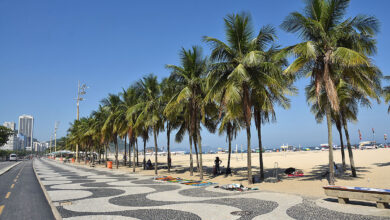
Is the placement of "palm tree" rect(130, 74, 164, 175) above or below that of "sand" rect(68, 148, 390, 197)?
above

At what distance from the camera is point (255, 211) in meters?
8.45

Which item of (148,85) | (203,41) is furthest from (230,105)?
(148,85)

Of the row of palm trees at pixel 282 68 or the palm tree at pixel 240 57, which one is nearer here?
the row of palm trees at pixel 282 68

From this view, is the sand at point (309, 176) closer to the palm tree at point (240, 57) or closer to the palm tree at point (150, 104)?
the palm tree at point (240, 57)

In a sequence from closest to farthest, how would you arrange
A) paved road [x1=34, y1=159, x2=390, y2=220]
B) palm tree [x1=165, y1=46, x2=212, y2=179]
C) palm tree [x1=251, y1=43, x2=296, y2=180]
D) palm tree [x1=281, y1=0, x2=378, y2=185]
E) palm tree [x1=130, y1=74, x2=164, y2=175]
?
paved road [x1=34, y1=159, x2=390, y2=220] → palm tree [x1=281, y1=0, x2=378, y2=185] → palm tree [x1=251, y1=43, x2=296, y2=180] → palm tree [x1=165, y1=46, x2=212, y2=179] → palm tree [x1=130, y1=74, x2=164, y2=175]

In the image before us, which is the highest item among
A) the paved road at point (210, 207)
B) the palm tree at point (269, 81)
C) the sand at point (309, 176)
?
the palm tree at point (269, 81)

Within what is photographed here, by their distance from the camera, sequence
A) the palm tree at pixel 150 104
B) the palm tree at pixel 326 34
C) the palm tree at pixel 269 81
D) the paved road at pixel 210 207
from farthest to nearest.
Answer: the palm tree at pixel 150 104 < the palm tree at pixel 269 81 < the palm tree at pixel 326 34 < the paved road at pixel 210 207

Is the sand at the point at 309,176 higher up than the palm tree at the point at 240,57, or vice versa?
the palm tree at the point at 240,57

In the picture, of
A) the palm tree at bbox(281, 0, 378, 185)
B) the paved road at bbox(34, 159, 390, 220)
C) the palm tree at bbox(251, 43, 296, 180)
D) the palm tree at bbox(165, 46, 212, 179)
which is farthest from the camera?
the palm tree at bbox(165, 46, 212, 179)

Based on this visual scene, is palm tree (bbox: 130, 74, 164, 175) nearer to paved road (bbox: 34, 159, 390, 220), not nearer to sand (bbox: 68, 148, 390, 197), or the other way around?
sand (bbox: 68, 148, 390, 197)

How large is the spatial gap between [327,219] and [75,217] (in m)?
7.91

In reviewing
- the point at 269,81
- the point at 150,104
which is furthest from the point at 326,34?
the point at 150,104

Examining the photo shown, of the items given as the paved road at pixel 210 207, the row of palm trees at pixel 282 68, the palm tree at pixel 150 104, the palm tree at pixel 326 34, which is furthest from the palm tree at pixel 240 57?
the palm tree at pixel 150 104

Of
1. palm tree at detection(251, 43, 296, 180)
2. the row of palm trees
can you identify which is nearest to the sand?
the row of palm trees
